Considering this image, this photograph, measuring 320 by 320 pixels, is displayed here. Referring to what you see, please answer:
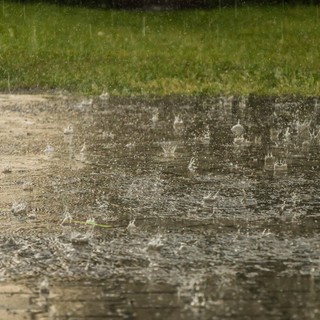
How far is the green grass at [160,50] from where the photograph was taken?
15.5 m

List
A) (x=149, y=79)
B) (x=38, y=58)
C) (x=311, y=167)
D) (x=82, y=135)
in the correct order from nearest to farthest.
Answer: (x=311, y=167) → (x=82, y=135) → (x=149, y=79) → (x=38, y=58)

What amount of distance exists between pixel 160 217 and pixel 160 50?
A: 1211cm

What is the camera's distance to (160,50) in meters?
18.5

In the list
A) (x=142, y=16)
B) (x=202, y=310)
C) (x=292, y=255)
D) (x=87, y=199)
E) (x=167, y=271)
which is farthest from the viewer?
(x=142, y=16)

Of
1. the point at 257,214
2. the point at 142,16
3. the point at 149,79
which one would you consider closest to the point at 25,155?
the point at 257,214

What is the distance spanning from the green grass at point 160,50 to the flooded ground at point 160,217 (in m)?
3.29

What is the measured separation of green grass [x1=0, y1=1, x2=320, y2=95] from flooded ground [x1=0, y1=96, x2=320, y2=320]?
3.29 meters

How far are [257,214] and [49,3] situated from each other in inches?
730

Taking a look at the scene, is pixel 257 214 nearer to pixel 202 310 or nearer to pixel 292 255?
pixel 292 255

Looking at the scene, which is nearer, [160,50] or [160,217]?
[160,217]

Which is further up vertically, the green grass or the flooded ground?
the flooded ground

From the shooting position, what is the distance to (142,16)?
905 inches

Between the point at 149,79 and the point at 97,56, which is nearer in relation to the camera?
the point at 149,79

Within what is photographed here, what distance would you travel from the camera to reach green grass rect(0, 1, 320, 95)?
15461 millimetres
